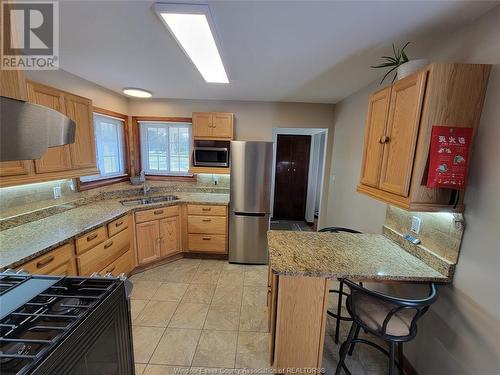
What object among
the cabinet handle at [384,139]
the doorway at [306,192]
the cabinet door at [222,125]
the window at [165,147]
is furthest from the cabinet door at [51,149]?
the doorway at [306,192]

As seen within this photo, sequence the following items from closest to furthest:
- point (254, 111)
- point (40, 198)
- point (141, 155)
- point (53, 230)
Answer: point (53, 230)
point (40, 198)
point (254, 111)
point (141, 155)

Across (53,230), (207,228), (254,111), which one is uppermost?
(254,111)

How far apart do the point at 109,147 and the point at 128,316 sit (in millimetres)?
2982

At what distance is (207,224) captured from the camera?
309cm

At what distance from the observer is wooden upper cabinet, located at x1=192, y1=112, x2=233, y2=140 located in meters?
3.18

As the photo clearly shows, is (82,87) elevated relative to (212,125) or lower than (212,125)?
elevated

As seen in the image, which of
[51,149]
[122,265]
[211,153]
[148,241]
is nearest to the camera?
[51,149]

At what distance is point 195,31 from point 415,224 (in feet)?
6.92

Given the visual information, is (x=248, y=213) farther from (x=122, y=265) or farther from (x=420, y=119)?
(x=420, y=119)

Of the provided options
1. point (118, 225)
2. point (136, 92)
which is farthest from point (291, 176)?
point (118, 225)

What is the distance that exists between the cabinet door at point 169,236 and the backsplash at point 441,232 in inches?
105

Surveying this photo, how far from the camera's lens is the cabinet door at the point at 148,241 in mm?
2742

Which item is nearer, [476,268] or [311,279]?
[476,268]

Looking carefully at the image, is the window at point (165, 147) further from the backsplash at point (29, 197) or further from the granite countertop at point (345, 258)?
the granite countertop at point (345, 258)
